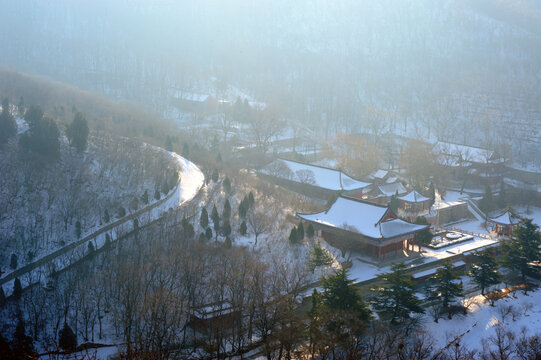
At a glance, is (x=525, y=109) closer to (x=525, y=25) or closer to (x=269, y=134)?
(x=525, y=25)

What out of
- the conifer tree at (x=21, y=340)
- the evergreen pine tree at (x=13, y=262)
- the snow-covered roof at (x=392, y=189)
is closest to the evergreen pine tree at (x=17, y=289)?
the evergreen pine tree at (x=13, y=262)

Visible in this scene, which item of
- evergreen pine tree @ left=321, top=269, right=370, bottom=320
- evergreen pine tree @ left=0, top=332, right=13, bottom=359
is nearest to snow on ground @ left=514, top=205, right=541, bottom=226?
evergreen pine tree @ left=321, top=269, right=370, bottom=320

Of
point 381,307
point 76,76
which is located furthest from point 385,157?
point 76,76

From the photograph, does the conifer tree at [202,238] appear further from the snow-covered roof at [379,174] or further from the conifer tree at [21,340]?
the snow-covered roof at [379,174]

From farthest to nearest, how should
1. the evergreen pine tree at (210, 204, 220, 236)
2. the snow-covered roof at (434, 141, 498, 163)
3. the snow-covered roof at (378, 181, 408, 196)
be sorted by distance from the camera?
the snow-covered roof at (434, 141, 498, 163) → the snow-covered roof at (378, 181, 408, 196) → the evergreen pine tree at (210, 204, 220, 236)

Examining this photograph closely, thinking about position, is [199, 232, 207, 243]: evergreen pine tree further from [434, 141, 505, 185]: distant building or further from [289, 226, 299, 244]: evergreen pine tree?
[434, 141, 505, 185]: distant building

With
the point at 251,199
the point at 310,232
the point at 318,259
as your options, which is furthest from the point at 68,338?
the point at 251,199
